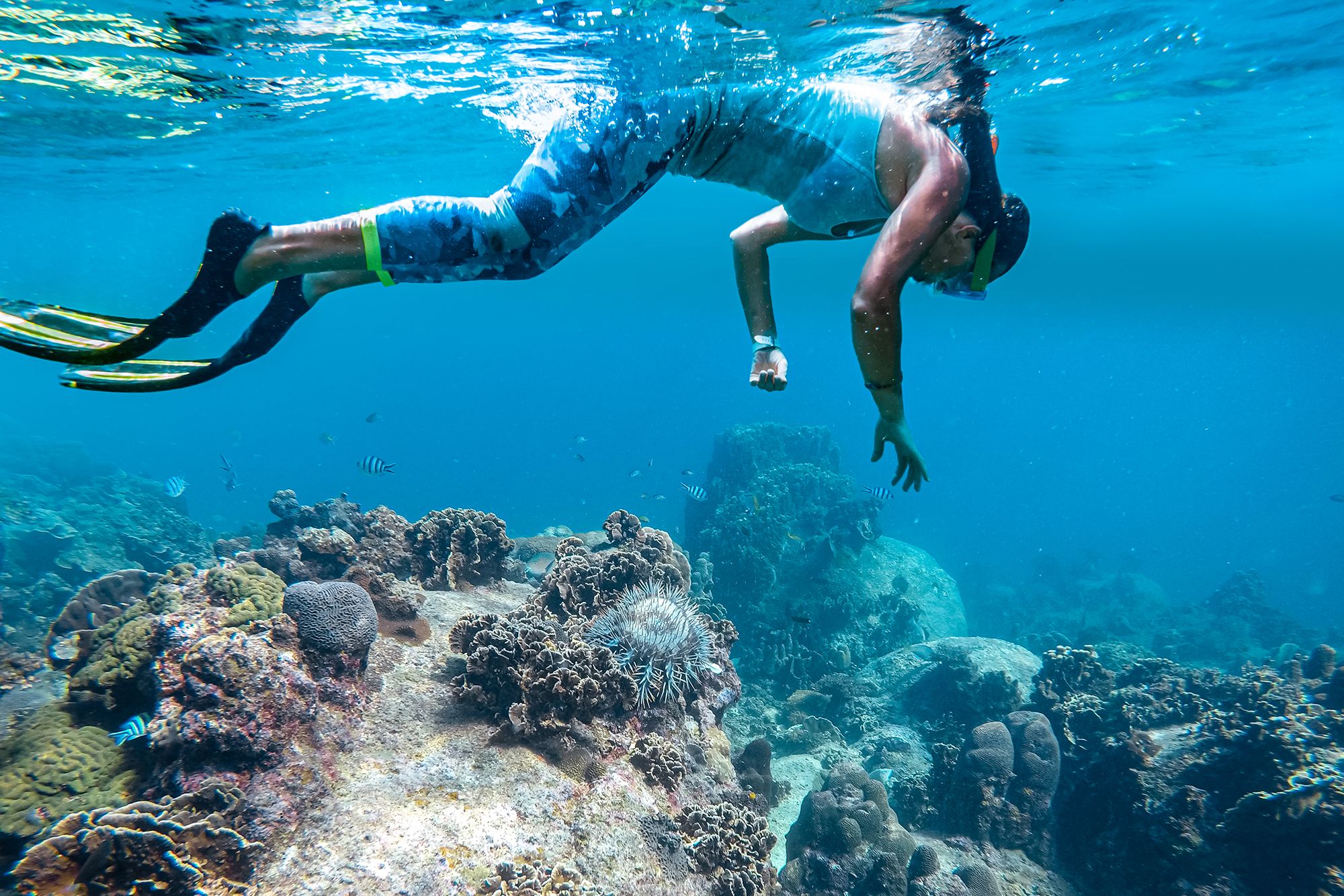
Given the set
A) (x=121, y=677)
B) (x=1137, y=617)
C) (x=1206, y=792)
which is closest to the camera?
(x=121, y=677)

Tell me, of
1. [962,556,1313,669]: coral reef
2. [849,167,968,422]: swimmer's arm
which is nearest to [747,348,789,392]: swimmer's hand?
[849,167,968,422]: swimmer's arm

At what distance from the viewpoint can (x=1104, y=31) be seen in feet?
37.7

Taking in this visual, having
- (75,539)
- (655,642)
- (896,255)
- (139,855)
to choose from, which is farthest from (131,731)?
(75,539)

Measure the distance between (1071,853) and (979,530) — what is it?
49.1m

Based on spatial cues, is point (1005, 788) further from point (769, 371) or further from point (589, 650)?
point (769, 371)

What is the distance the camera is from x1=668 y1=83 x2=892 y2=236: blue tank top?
9.25 ft

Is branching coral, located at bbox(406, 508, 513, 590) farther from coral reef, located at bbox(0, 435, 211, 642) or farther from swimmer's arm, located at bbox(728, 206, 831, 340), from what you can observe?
coral reef, located at bbox(0, 435, 211, 642)

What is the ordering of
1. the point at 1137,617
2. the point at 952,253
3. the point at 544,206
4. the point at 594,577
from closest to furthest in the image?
the point at 544,206 < the point at 952,253 < the point at 594,577 < the point at 1137,617

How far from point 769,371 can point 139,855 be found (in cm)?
395

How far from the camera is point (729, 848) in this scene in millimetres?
4453

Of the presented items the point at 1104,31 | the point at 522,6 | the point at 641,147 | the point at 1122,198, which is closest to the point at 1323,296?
the point at 1122,198

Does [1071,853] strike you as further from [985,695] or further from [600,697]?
[600,697]

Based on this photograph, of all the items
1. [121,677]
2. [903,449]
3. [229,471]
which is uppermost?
[903,449]

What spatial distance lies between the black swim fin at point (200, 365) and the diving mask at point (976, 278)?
3285mm
